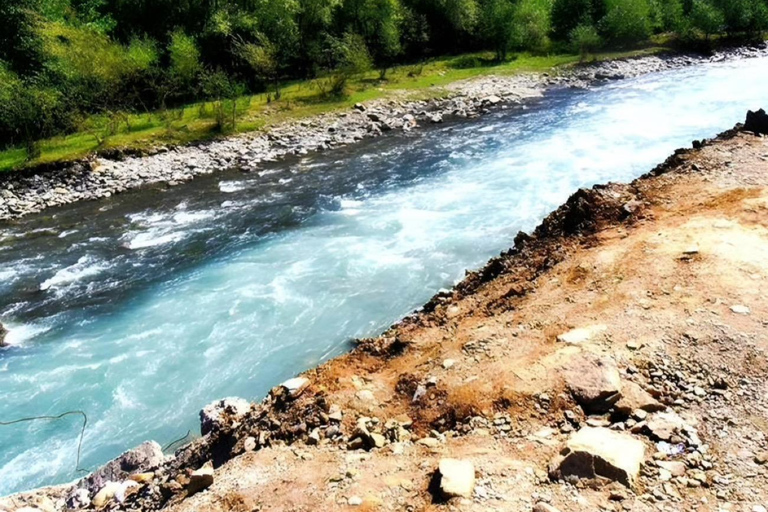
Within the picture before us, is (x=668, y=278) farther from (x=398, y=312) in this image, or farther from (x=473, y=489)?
(x=398, y=312)

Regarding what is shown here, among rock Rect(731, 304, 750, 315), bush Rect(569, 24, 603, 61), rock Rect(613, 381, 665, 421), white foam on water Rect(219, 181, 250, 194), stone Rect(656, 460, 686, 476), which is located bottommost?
white foam on water Rect(219, 181, 250, 194)

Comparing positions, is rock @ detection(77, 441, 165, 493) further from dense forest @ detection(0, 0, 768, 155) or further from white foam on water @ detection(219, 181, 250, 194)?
dense forest @ detection(0, 0, 768, 155)

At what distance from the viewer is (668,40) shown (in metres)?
62.6

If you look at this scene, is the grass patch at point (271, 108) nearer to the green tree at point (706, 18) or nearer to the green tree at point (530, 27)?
the green tree at point (530, 27)

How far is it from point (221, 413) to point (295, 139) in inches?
1241

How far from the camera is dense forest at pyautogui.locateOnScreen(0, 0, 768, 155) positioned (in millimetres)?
39906

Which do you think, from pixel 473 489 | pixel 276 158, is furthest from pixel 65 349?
pixel 276 158

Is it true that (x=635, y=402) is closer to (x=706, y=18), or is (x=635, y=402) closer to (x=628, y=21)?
(x=628, y=21)

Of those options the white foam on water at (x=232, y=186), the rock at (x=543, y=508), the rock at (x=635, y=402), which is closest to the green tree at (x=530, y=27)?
the white foam on water at (x=232, y=186)

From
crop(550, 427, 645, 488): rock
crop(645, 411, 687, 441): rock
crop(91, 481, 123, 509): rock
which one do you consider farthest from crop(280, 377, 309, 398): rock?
crop(645, 411, 687, 441): rock

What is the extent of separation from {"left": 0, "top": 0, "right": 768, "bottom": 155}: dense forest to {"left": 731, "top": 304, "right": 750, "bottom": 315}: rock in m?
40.0

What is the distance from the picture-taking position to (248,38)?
53656 millimetres

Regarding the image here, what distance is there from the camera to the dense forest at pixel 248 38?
131ft

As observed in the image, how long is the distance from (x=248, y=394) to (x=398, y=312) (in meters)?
5.21
